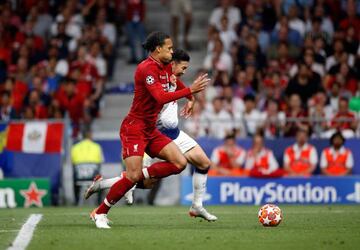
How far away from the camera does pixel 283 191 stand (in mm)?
19625

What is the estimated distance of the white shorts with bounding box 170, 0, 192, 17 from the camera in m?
25.0

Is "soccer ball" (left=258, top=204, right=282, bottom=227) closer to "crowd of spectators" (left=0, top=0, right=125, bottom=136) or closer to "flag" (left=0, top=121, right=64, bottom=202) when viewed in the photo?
"flag" (left=0, top=121, right=64, bottom=202)

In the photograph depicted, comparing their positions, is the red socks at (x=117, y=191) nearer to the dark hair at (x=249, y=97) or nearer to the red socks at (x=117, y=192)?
the red socks at (x=117, y=192)

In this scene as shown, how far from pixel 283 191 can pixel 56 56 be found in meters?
7.02

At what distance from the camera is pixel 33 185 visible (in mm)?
19906

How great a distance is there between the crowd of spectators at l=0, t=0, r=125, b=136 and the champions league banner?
3.11m

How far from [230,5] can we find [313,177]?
663 centimetres

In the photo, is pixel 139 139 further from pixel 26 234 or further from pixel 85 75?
pixel 85 75

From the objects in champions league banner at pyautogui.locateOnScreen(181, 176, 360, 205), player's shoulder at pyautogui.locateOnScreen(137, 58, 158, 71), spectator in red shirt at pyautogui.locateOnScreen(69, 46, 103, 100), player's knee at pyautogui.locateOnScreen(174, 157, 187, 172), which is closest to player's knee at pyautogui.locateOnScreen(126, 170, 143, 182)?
player's knee at pyautogui.locateOnScreen(174, 157, 187, 172)

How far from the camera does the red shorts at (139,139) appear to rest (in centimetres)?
1230

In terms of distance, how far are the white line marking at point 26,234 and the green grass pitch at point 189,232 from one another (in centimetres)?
7

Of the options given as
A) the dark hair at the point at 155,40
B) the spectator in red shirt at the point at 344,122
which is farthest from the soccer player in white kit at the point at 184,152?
the spectator in red shirt at the point at 344,122

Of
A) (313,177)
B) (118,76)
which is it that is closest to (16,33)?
(118,76)

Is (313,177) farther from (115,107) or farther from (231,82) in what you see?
(115,107)
